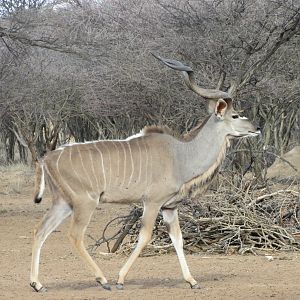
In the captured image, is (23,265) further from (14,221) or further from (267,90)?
(267,90)

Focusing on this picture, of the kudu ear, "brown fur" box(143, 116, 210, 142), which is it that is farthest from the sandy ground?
the kudu ear

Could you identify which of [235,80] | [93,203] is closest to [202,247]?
[93,203]

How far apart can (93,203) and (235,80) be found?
6.14 meters

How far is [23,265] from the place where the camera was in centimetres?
935

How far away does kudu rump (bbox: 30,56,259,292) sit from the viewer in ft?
24.3

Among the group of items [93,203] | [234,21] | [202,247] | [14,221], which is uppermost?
[234,21]

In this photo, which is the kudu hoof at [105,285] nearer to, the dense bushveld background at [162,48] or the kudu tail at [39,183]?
the kudu tail at [39,183]

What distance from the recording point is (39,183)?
24.6 feet

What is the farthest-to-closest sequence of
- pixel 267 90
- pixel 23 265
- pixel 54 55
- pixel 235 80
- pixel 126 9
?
pixel 54 55 < pixel 267 90 < pixel 126 9 < pixel 235 80 < pixel 23 265

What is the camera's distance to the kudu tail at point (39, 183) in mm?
7465

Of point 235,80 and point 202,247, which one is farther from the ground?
point 235,80

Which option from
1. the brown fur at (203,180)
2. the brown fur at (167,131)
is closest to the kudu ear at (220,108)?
the brown fur at (167,131)

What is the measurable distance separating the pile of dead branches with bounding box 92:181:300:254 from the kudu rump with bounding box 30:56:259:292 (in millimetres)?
1805

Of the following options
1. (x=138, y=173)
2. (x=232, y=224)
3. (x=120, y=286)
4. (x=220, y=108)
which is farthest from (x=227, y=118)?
(x=232, y=224)
